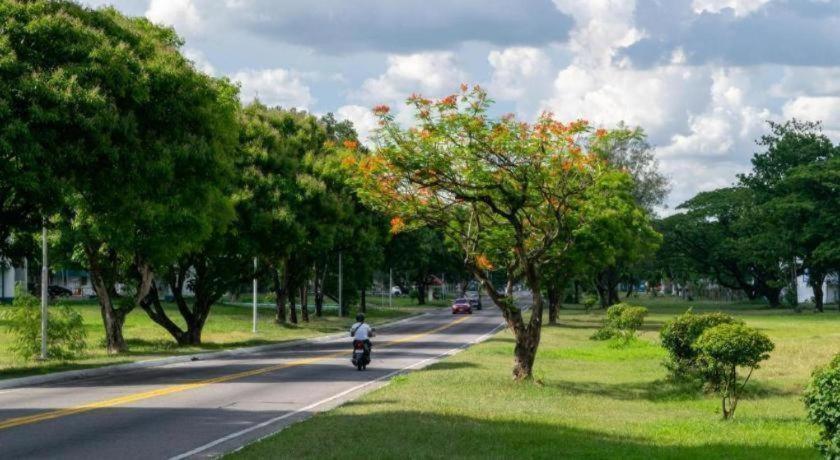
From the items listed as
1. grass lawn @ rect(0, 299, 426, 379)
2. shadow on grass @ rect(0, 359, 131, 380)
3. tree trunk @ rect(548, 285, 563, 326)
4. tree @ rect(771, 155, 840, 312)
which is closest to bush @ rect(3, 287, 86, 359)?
grass lawn @ rect(0, 299, 426, 379)

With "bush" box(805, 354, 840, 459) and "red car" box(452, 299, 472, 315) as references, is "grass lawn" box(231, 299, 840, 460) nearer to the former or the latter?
"bush" box(805, 354, 840, 459)

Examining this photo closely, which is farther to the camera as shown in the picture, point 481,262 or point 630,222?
point 630,222

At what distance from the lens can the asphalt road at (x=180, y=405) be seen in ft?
44.5

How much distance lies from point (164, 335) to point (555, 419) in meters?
33.9

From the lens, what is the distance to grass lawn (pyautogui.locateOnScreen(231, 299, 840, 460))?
1239cm

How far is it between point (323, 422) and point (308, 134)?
34.5 meters

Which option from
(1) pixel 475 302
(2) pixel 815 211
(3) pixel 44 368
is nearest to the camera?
(3) pixel 44 368

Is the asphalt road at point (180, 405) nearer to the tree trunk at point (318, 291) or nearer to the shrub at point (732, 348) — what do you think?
the shrub at point (732, 348)

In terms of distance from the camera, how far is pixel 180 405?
1861 centimetres

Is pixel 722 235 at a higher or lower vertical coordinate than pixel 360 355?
higher

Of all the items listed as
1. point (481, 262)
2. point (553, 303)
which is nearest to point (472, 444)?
point (481, 262)

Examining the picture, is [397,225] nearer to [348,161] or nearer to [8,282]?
Answer: [348,161]

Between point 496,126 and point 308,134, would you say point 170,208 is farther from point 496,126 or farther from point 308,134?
point 308,134

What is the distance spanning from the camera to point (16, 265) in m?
26.6
